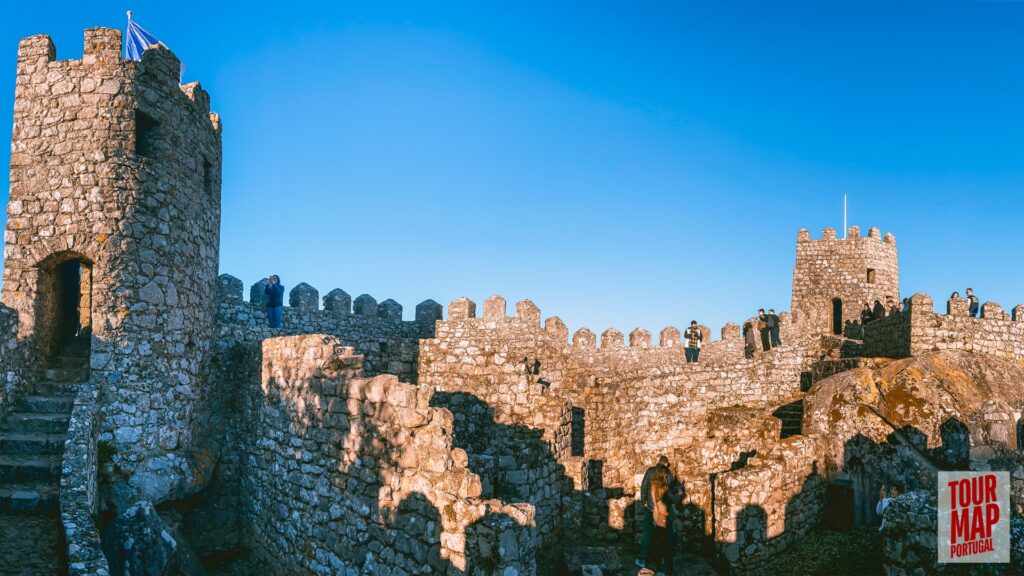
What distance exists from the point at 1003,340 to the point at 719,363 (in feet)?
26.7

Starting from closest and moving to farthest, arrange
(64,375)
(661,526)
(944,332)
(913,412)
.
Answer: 1. (64,375)
2. (661,526)
3. (913,412)
4. (944,332)

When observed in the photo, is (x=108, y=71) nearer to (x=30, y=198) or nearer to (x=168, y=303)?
(x=30, y=198)

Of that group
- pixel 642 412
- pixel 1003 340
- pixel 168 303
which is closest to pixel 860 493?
pixel 642 412

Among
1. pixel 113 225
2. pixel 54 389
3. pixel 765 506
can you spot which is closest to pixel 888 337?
pixel 765 506

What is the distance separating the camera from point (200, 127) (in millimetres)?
10508

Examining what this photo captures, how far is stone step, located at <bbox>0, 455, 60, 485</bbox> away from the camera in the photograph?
736 cm

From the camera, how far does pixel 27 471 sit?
740 cm

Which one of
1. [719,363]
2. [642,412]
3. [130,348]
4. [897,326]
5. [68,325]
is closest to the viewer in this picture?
[130,348]

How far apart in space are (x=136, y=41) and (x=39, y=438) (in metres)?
5.82

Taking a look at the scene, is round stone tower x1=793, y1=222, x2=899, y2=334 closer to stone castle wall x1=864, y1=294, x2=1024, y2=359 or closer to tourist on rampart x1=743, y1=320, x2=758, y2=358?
tourist on rampart x1=743, y1=320, x2=758, y2=358

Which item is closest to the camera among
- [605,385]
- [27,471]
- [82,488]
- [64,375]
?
[82,488]

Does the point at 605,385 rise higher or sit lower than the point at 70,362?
lower

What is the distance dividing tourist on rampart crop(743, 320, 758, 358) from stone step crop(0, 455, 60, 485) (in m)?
20.3

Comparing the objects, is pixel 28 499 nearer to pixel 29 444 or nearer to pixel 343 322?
pixel 29 444
